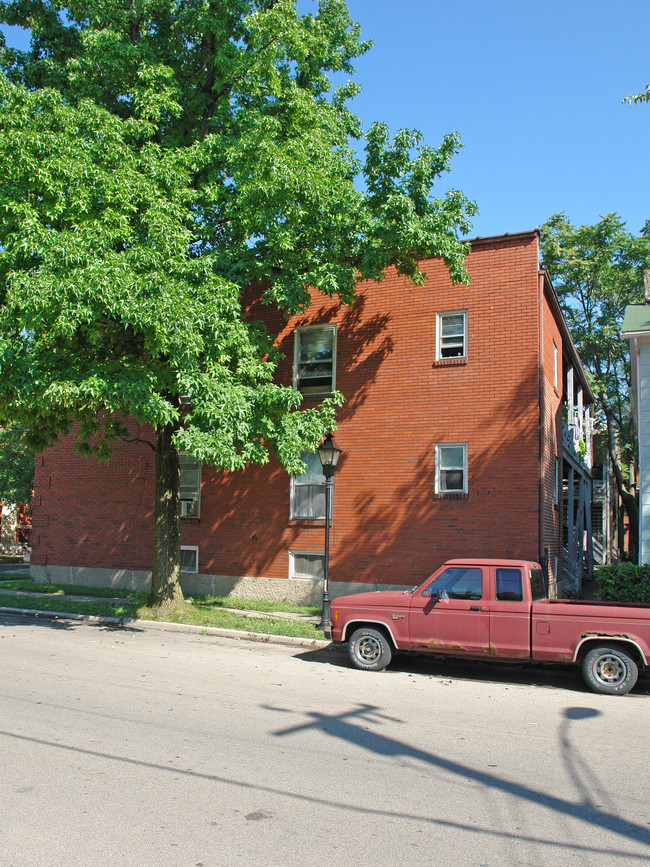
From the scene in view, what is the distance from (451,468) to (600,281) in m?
20.6

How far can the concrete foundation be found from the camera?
54.9 feet

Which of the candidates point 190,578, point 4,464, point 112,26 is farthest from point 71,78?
point 4,464

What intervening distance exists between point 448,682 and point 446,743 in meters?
3.15

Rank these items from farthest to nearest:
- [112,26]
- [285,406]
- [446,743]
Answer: [112,26]
[285,406]
[446,743]

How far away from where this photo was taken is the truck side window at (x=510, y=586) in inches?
372

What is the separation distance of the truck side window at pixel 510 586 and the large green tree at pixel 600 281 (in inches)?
962

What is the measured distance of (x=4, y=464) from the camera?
108 feet

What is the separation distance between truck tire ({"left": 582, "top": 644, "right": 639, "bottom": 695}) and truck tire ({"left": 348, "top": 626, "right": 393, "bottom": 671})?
8.99ft

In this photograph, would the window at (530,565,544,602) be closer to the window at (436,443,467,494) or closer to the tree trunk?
the window at (436,443,467,494)

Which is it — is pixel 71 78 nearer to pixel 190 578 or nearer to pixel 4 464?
pixel 190 578

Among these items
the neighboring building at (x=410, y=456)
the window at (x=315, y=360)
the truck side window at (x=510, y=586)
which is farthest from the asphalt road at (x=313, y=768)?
the window at (x=315, y=360)

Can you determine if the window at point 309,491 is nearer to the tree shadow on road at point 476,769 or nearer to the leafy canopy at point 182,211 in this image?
the leafy canopy at point 182,211

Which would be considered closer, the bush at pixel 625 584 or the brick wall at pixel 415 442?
the bush at pixel 625 584

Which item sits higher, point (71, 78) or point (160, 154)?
point (71, 78)
